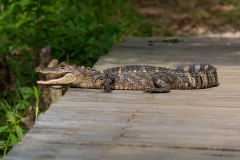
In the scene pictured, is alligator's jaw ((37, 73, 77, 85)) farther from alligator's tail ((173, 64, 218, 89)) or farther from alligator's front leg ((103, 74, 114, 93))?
alligator's tail ((173, 64, 218, 89))

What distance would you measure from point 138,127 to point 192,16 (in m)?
9.70

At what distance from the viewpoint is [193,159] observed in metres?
2.10

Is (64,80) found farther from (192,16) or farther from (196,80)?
(192,16)

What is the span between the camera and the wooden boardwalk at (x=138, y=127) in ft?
7.14

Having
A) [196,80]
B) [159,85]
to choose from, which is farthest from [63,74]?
[196,80]

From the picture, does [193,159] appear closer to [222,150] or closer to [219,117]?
[222,150]

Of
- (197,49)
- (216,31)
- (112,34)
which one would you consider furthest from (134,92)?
(216,31)

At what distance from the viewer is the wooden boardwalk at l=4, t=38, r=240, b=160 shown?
218 cm

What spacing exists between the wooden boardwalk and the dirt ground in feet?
20.5

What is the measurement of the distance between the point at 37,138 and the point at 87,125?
0.47 meters

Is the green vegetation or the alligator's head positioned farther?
the green vegetation

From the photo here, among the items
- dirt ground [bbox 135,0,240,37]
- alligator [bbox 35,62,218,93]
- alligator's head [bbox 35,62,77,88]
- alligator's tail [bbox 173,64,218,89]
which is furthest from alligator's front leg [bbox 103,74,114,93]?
dirt ground [bbox 135,0,240,37]

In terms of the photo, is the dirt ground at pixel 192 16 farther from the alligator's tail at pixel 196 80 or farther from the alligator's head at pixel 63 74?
the alligator's head at pixel 63 74

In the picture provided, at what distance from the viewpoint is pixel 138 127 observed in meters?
2.58
